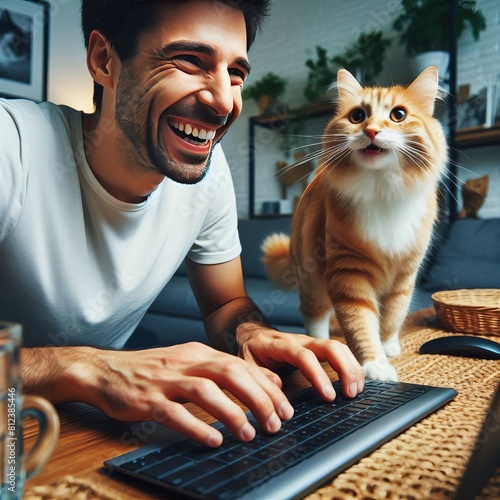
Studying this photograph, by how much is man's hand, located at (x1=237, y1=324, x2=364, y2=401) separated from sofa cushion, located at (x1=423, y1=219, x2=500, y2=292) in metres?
0.68

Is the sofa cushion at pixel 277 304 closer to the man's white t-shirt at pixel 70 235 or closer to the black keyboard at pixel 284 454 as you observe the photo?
the man's white t-shirt at pixel 70 235

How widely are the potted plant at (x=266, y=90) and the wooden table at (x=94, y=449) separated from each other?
6.84 feet

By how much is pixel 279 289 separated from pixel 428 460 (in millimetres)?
1343

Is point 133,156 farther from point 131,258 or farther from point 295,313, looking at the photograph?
point 295,313

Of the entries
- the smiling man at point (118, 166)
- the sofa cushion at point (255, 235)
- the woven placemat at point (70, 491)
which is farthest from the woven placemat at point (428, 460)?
the sofa cushion at point (255, 235)

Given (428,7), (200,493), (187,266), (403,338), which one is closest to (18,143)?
(187,266)

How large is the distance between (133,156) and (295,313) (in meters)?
1.08

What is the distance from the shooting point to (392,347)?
82 centimetres

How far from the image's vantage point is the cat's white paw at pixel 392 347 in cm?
80

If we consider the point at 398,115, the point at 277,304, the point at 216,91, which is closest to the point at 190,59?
the point at 216,91

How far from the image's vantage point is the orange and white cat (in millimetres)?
843

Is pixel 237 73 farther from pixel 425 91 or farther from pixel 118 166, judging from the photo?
pixel 425 91

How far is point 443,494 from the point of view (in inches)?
11.9

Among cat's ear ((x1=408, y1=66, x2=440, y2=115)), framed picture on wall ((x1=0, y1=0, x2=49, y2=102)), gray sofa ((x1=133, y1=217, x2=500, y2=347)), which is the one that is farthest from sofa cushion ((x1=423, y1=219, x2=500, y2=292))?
framed picture on wall ((x1=0, y1=0, x2=49, y2=102))
